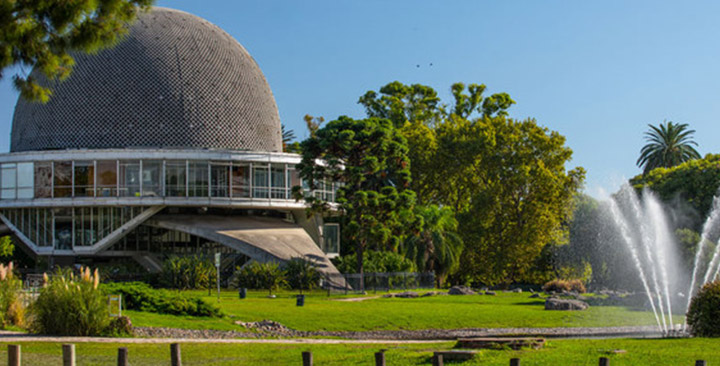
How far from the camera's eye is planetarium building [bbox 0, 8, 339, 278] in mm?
42750

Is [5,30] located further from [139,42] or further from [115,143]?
[139,42]

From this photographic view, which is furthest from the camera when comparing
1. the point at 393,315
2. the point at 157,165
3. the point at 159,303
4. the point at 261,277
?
the point at 157,165

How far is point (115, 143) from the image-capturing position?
45.3 metres

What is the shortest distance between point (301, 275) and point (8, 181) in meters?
16.1

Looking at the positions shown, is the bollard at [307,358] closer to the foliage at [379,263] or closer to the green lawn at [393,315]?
the green lawn at [393,315]

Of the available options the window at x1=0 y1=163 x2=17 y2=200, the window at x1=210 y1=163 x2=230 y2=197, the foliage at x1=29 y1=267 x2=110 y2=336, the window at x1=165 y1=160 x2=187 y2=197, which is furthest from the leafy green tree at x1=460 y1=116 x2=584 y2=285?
the foliage at x1=29 y1=267 x2=110 y2=336

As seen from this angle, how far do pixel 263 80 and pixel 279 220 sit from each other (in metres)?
9.80

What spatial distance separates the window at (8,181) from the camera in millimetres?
43312

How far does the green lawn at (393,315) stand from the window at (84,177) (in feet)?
46.0

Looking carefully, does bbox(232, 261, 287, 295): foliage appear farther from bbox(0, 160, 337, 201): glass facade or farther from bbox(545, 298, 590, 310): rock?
bbox(545, 298, 590, 310): rock

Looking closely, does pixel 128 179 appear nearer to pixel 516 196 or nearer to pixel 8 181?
pixel 8 181

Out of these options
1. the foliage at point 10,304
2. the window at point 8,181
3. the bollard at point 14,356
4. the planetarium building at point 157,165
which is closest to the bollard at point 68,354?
the bollard at point 14,356

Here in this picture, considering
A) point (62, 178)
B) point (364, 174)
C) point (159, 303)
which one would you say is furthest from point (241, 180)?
point (159, 303)

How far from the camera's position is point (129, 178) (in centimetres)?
4297
